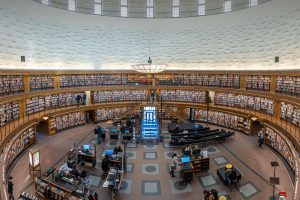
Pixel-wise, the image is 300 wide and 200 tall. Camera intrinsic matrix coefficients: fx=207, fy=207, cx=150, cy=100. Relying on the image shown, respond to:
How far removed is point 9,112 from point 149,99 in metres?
11.1

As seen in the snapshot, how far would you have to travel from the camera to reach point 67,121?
16.2 m

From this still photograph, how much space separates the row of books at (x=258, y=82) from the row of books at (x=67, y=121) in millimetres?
13446

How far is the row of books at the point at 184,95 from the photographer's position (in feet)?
61.4

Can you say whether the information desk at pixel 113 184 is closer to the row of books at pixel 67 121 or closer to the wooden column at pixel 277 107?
the row of books at pixel 67 121

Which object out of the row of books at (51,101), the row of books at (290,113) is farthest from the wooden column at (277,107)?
the row of books at (51,101)

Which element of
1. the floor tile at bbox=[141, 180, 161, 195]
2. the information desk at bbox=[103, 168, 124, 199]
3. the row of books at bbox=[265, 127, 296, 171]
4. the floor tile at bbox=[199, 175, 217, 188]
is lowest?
the floor tile at bbox=[141, 180, 161, 195]

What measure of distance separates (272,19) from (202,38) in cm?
564

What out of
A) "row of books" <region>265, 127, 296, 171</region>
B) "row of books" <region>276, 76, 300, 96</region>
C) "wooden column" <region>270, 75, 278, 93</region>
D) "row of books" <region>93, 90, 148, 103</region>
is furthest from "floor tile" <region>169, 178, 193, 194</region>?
"row of books" <region>93, 90, 148, 103</region>

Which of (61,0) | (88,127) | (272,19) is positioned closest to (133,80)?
(88,127)

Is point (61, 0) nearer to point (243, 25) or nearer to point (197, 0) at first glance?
point (197, 0)

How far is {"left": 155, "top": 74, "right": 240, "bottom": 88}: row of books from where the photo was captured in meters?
16.9

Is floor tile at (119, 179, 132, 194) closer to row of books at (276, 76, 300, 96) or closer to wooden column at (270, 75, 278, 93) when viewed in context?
→ row of books at (276, 76, 300, 96)

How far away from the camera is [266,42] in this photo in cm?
1458

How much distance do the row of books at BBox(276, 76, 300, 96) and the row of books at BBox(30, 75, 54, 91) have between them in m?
15.9
